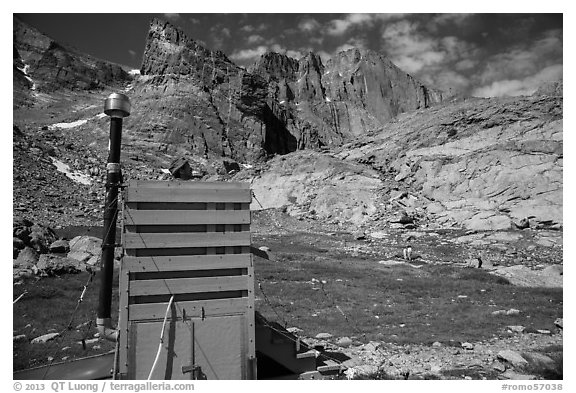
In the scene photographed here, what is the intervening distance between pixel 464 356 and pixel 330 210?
36350mm

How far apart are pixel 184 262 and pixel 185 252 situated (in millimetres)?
189

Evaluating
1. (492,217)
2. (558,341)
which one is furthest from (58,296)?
(492,217)

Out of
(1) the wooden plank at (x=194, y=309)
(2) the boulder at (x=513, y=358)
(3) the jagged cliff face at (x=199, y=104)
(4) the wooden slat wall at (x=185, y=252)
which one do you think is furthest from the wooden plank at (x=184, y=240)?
(3) the jagged cliff face at (x=199, y=104)

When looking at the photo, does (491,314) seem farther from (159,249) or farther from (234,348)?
(159,249)

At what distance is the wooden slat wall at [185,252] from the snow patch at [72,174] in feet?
185

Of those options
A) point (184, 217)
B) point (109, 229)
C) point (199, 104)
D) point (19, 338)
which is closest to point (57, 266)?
point (19, 338)

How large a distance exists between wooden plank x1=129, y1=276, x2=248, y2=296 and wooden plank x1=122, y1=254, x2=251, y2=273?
0.68ft

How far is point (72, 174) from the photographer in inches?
2329

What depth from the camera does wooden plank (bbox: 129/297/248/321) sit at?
7.06m

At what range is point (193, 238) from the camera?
24.3ft

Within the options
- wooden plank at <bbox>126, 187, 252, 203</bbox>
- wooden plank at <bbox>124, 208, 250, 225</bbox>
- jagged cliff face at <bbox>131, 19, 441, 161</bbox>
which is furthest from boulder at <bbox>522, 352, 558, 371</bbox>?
jagged cliff face at <bbox>131, 19, 441, 161</bbox>

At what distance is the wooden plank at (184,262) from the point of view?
7094 millimetres

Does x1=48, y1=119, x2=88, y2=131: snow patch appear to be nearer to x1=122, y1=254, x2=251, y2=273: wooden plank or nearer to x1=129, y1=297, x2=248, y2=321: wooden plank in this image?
x1=122, y1=254, x2=251, y2=273: wooden plank

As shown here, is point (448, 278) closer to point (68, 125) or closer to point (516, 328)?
point (516, 328)
